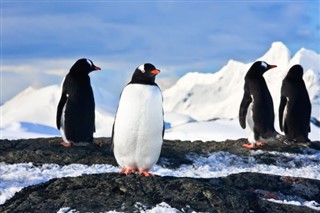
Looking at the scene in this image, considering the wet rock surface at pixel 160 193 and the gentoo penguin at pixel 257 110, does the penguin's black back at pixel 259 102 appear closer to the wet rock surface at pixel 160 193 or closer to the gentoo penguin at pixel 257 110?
the gentoo penguin at pixel 257 110

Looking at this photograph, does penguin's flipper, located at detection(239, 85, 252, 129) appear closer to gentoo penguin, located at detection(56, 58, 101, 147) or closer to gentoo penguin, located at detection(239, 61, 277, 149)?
gentoo penguin, located at detection(239, 61, 277, 149)

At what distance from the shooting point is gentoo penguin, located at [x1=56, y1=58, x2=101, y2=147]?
1289 centimetres

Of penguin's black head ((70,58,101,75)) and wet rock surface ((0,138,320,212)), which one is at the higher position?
penguin's black head ((70,58,101,75))

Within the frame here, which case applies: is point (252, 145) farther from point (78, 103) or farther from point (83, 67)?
point (83, 67)

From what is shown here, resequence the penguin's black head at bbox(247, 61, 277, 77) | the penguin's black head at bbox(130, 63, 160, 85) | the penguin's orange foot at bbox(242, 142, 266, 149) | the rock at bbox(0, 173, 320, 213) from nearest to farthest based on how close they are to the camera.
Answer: the rock at bbox(0, 173, 320, 213) < the penguin's black head at bbox(130, 63, 160, 85) < the penguin's orange foot at bbox(242, 142, 266, 149) < the penguin's black head at bbox(247, 61, 277, 77)

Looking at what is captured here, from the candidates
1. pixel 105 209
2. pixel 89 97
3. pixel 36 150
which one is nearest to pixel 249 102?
pixel 89 97

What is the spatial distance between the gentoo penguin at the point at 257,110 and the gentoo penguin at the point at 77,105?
11.6 ft

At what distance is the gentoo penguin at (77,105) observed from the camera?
12891mm

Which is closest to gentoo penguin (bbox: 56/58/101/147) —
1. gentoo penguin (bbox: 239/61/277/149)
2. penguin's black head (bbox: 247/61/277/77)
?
gentoo penguin (bbox: 239/61/277/149)

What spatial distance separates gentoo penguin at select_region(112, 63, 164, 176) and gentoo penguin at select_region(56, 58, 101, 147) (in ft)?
13.9

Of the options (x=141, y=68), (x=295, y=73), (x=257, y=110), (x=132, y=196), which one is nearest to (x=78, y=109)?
(x=257, y=110)

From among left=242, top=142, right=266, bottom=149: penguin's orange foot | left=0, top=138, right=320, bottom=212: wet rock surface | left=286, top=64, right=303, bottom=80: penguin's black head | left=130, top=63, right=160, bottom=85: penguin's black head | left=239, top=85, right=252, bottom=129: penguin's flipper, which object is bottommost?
left=242, top=142, right=266, bottom=149: penguin's orange foot

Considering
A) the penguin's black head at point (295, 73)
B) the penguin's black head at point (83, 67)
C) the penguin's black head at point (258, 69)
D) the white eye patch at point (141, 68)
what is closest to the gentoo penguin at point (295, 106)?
the penguin's black head at point (295, 73)

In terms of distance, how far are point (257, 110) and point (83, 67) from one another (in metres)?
4.01
